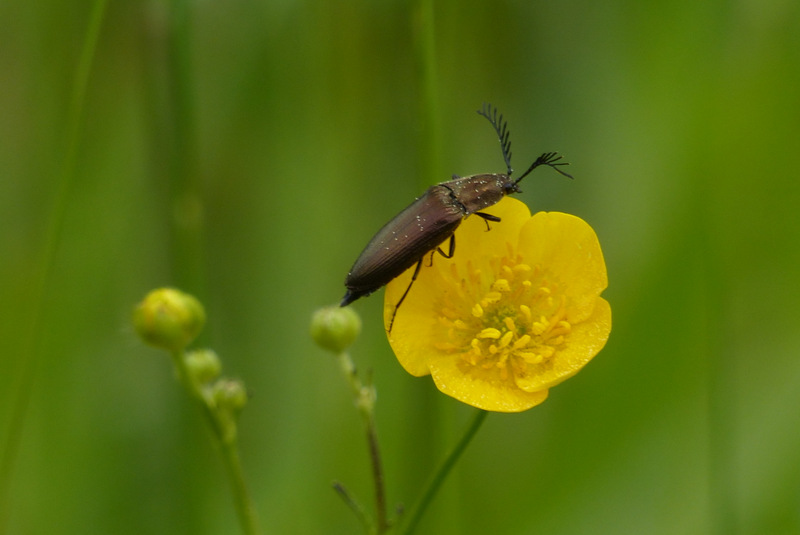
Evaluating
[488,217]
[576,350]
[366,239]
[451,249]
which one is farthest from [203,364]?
[366,239]

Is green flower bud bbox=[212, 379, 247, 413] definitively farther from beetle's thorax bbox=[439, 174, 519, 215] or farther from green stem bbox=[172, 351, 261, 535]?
beetle's thorax bbox=[439, 174, 519, 215]

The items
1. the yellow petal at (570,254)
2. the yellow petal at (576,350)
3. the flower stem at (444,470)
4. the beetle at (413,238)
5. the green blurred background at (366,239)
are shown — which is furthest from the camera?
the green blurred background at (366,239)

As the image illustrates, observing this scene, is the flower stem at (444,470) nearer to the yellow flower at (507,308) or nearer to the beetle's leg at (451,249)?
the yellow flower at (507,308)

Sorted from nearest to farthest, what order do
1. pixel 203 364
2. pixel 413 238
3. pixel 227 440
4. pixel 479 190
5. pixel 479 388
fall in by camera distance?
pixel 479 388 → pixel 227 440 → pixel 413 238 → pixel 203 364 → pixel 479 190

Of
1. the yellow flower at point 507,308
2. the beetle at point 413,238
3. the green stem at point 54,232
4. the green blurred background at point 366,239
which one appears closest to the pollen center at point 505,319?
the yellow flower at point 507,308

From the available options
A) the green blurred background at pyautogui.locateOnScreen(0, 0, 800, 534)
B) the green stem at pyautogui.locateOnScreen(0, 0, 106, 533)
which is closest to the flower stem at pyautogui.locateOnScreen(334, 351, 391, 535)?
the green blurred background at pyautogui.locateOnScreen(0, 0, 800, 534)

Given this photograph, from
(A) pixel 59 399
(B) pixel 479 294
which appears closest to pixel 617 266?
(B) pixel 479 294

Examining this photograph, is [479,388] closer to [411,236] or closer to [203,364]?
[411,236]
